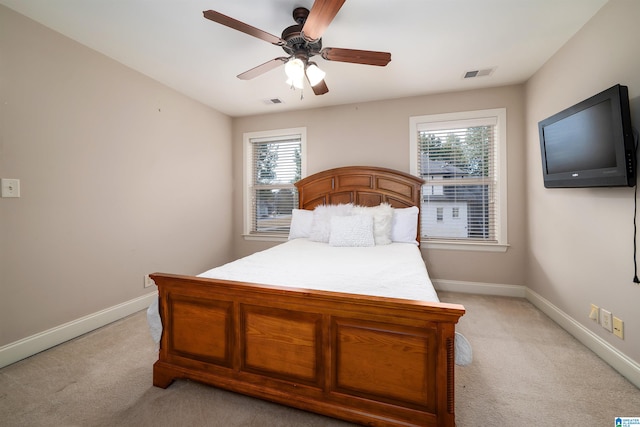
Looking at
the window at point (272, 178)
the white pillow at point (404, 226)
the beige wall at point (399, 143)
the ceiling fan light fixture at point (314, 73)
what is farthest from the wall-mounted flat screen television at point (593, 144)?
the window at point (272, 178)

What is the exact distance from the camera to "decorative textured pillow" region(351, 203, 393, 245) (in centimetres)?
293

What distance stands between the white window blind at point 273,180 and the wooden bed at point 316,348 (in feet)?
8.17

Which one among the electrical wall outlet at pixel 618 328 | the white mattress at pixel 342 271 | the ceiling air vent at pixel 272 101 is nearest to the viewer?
the white mattress at pixel 342 271

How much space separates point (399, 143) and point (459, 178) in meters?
0.86

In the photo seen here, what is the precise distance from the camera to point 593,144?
72.0 inches

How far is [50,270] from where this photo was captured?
2.10 meters

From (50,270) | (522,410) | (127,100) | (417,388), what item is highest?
(127,100)

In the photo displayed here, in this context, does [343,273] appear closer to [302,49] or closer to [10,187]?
[302,49]

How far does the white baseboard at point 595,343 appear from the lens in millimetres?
1660

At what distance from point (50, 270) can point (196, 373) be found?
5.20ft

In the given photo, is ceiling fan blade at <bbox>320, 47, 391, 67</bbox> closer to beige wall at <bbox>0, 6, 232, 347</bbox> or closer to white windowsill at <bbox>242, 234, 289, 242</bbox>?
beige wall at <bbox>0, 6, 232, 347</bbox>

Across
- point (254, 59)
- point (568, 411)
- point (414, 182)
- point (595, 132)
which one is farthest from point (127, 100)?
point (568, 411)

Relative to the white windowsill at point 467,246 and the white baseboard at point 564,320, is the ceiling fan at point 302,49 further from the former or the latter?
the white baseboard at point 564,320

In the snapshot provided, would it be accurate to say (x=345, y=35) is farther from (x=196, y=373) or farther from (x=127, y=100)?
(x=196, y=373)
